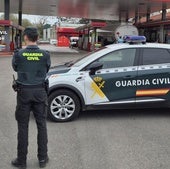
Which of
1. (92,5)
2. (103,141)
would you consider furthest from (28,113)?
(92,5)

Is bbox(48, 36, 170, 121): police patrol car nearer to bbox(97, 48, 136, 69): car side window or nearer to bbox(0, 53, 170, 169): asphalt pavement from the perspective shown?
bbox(97, 48, 136, 69): car side window

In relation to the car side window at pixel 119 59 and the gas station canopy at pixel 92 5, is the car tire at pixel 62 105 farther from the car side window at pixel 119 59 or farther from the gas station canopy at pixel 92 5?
the gas station canopy at pixel 92 5

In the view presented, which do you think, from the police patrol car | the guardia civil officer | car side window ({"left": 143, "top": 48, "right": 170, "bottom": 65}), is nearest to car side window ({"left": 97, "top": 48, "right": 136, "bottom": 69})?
the police patrol car

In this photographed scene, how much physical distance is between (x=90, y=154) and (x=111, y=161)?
41 cm

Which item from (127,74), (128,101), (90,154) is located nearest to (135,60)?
(127,74)

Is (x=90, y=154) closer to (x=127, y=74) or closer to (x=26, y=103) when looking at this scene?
(x=26, y=103)

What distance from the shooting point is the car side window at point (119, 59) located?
7777 mm

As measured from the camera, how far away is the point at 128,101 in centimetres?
775

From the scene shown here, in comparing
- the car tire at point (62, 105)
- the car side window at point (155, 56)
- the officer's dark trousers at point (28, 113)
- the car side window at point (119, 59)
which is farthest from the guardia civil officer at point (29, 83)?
the car side window at point (155, 56)

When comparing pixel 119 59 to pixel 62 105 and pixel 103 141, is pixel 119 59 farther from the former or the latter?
pixel 103 141

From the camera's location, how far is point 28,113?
4906 mm

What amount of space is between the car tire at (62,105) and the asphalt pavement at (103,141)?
0.17 meters

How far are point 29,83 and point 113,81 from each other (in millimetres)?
3063

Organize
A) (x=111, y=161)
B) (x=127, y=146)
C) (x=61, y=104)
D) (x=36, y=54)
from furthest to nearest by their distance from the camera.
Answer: (x=61, y=104) → (x=127, y=146) → (x=111, y=161) → (x=36, y=54)
